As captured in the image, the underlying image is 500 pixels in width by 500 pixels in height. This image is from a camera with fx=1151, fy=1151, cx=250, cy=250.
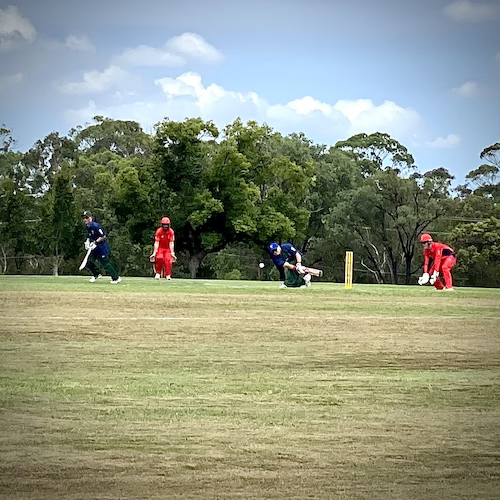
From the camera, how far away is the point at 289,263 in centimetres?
2423

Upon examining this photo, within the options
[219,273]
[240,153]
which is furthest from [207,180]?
[219,273]

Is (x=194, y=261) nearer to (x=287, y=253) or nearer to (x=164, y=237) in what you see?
(x=164, y=237)

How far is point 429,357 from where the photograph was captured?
37.3ft

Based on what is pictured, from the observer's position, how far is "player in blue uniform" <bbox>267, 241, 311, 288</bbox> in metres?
23.8

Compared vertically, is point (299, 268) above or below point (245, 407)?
above

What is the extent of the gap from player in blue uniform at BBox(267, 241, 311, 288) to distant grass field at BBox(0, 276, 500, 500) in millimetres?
8257

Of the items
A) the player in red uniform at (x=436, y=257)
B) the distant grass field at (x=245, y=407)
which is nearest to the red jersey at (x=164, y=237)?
the player in red uniform at (x=436, y=257)

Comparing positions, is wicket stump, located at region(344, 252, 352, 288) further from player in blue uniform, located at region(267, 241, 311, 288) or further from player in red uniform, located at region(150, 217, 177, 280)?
player in red uniform, located at region(150, 217, 177, 280)

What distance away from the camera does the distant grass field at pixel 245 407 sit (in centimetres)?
563

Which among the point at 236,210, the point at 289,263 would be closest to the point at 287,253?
the point at 289,263

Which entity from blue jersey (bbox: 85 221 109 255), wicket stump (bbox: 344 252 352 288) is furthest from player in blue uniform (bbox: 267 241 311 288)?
blue jersey (bbox: 85 221 109 255)

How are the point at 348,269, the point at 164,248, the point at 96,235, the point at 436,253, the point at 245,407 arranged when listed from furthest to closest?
the point at 164,248 < the point at 348,269 < the point at 436,253 < the point at 96,235 < the point at 245,407

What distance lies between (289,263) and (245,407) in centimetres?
1654

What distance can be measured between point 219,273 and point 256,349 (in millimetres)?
48427
